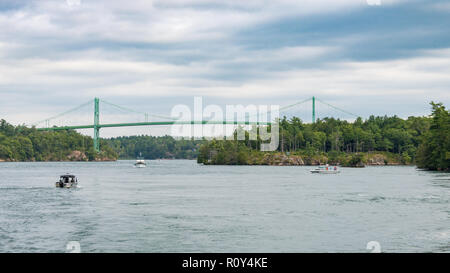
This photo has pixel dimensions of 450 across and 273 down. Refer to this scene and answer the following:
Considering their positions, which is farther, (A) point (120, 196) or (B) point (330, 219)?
(A) point (120, 196)

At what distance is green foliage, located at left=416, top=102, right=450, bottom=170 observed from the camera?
106 m

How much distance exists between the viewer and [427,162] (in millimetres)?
120875

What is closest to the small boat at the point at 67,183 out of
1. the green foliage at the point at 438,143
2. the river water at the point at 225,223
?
the river water at the point at 225,223

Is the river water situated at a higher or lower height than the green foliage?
lower

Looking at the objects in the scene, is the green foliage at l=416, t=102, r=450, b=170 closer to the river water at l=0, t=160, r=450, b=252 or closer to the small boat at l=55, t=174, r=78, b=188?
the river water at l=0, t=160, r=450, b=252

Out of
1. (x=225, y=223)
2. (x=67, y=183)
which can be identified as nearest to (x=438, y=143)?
(x=67, y=183)

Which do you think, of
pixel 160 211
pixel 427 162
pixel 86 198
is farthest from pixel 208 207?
pixel 427 162

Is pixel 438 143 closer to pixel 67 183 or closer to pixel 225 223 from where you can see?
pixel 67 183

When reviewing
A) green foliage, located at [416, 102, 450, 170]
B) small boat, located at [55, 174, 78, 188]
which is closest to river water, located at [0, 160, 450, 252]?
small boat, located at [55, 174, 78, 188]

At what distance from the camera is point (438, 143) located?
358ft

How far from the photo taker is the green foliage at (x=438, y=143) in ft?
348
